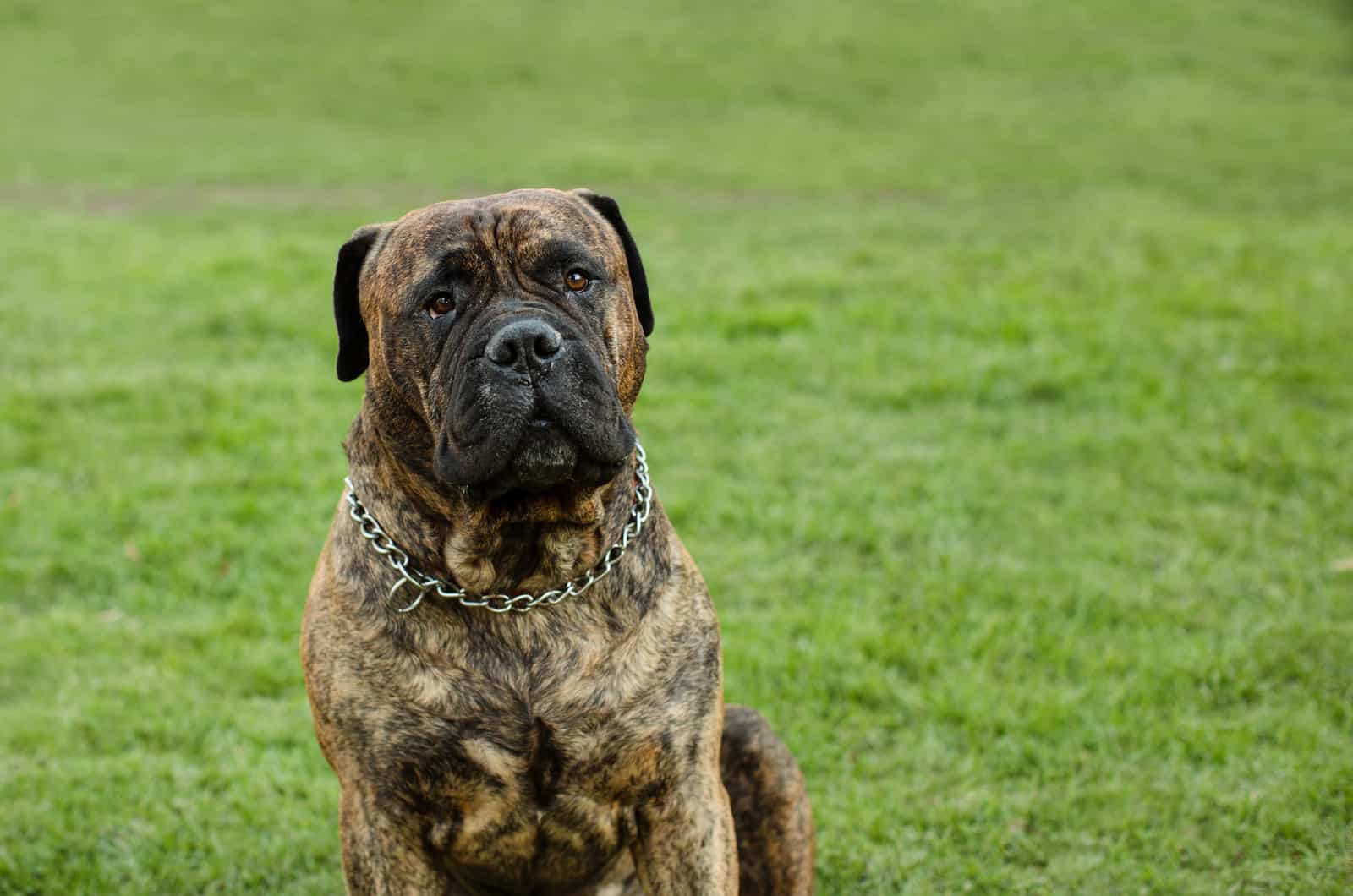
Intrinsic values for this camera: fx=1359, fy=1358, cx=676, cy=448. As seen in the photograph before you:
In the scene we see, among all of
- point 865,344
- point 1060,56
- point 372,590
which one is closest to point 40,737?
point 372,590

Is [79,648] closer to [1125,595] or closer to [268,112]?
[1125,595]

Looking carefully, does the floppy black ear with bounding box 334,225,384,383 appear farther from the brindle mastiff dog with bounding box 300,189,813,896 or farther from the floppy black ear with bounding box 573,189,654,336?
the floppy black ear with bounding box 573,189,654,336

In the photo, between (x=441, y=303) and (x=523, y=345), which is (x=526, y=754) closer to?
(x=523, y=345)

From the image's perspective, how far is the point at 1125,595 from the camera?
514cm

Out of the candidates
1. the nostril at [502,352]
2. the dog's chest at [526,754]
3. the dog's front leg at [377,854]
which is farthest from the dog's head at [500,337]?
the dog's front leg at [377,854]

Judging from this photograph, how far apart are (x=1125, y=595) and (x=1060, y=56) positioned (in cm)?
1428

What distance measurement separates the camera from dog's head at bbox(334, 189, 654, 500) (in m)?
2.64

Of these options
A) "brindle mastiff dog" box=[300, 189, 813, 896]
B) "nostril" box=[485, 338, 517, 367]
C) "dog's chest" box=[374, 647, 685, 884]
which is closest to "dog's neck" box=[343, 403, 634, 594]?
"brindle mastiff dog" box=[300, 189, 813, 896]

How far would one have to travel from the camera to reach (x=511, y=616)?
9.46 ft

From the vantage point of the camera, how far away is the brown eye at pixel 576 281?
9.59 feet

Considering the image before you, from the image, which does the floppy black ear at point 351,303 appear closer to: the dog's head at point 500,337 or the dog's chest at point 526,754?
the dog's head at point 500,337

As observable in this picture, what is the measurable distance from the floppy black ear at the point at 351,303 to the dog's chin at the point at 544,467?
0.63 metres

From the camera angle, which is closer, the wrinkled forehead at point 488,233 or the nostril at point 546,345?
the nostril at point 546,345

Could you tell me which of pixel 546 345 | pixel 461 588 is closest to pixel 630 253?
pixel 546 345
